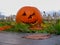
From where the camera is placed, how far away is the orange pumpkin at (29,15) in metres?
7.63

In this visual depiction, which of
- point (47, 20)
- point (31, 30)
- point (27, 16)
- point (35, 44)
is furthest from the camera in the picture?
point (47, 20)

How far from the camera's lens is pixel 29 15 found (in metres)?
7.64

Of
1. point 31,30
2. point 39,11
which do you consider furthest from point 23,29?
point 39,11

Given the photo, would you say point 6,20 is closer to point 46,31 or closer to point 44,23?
point 44,23

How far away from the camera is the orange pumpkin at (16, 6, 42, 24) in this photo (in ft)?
25.0

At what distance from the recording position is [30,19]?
766cm

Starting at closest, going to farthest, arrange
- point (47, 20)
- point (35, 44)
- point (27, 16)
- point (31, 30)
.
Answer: point (35, 44) → point (31, 30) → point (27, 16) → point (47, 20)

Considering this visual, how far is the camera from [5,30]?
274 inches

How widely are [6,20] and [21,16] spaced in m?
1.23

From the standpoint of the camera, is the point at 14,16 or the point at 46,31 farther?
the point at 14,16

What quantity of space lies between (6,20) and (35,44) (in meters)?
4.50

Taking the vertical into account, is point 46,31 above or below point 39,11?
below

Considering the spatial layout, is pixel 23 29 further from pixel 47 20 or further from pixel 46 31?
pixel 47 20

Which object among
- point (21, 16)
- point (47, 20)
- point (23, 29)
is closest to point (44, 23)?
point (47, 20)
